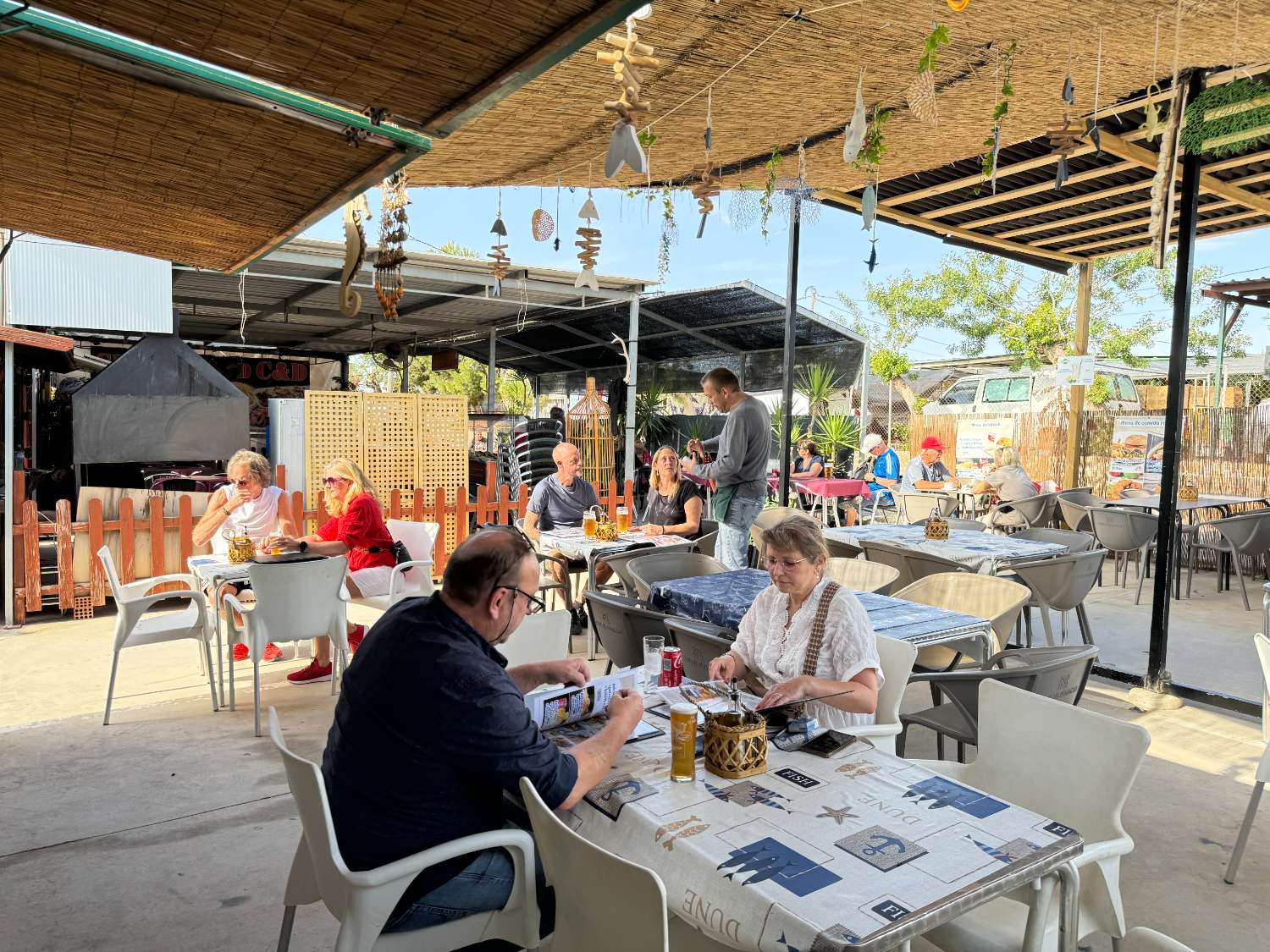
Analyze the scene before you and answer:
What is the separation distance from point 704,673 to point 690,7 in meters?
2.75

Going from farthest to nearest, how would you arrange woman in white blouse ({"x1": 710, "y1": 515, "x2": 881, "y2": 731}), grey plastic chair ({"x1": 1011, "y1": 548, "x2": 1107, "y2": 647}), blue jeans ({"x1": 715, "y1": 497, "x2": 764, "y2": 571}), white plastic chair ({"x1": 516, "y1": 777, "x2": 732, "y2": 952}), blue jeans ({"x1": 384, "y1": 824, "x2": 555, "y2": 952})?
blue jeans ({"x1": 715, "y1": 497, "x2": 764, "y2": 571}) < grey plastic chair ({"x1": 1011, "y1": 548, "x2": 1107, "y2": 647}) < woman in white blouse ({"x1": 710, "y1": 515, "x2": 881, "y2": 731}) < blue jeans ({"x1": 384, "y1": 824, "x2": 555, "y2": 952}) < white plastic chair ({"x1": 516, "y1": 777, "x2": 732, "y2": 952})

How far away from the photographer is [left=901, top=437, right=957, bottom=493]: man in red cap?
32.8 feet

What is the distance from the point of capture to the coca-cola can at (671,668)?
2621 millimetres

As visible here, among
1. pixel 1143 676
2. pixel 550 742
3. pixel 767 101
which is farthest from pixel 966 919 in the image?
pixel 767 101

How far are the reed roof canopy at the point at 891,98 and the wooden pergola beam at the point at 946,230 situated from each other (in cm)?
5

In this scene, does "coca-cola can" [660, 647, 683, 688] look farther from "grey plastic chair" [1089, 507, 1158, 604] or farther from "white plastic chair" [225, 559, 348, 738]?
"grey plastic chair" [1089, 507, 1158, 604]

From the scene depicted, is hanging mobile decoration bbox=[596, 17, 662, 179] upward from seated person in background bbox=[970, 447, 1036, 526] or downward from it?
upward

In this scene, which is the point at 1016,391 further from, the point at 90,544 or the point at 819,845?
the point at 819,845

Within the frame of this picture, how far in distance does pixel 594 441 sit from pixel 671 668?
10388mm

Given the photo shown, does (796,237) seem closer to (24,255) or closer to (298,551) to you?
(298,551)

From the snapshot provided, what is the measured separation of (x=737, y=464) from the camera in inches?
221

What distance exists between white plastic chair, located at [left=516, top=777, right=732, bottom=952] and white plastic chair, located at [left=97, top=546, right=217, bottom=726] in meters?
3.55

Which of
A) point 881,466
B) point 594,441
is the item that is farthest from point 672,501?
point 594,441

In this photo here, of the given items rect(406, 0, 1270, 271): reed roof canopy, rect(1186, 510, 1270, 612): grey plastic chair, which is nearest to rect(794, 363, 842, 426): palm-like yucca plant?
rect(1186, 510, 1270, 612): grey plastic chair
